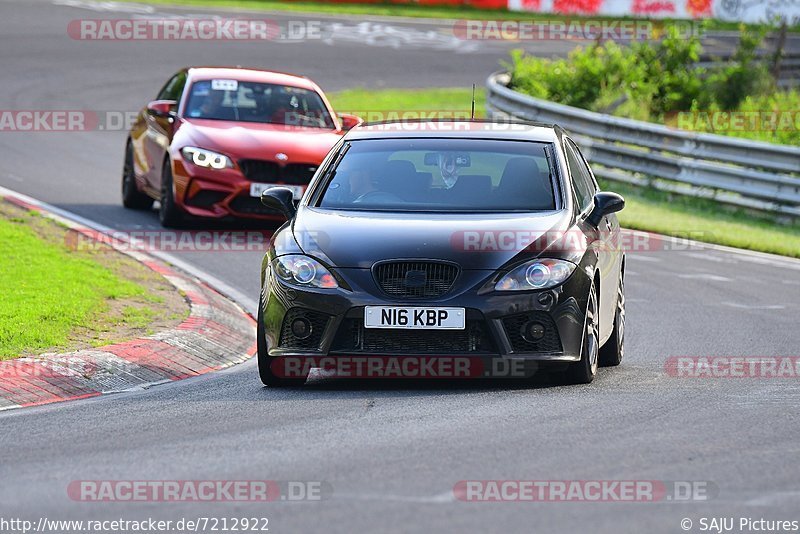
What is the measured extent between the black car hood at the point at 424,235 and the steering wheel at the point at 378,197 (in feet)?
0.76

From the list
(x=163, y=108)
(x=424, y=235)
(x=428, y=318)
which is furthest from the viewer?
(x=163, y=108)

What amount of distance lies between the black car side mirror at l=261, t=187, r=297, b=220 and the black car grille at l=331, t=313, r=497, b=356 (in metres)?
1.42

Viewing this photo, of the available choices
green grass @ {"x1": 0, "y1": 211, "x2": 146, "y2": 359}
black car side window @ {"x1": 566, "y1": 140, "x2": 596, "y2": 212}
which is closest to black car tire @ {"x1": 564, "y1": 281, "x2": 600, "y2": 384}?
black car side window @ {"x1": 566, "y1": 140, "x2": 596, "y2": 212}

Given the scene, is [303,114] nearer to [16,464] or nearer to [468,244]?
[468,244]

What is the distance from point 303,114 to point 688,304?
5.80 m

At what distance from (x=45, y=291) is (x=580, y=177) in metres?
3.99

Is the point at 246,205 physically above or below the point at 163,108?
below

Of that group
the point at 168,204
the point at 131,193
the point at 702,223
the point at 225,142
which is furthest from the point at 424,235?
the point at 702,223

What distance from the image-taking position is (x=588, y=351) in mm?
8828

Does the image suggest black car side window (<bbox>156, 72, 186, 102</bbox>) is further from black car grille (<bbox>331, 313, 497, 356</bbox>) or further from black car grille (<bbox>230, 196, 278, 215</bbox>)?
black car grille (<bbox>331, 313, 497, 356</bbox>)

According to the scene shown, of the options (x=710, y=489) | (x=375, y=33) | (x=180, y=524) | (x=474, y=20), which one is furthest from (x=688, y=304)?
(x=474, y=20)

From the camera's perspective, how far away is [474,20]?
44.5 metres

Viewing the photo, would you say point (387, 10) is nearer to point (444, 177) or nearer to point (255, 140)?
point (255, 140)

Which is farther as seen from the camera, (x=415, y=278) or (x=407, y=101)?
(x=407, y=101)
